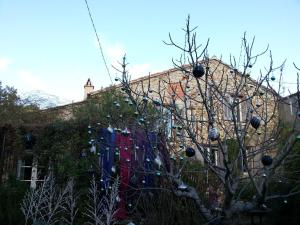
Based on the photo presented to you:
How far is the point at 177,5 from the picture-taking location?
246 inches

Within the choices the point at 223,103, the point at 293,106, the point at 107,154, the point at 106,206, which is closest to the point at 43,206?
the point at 106,206

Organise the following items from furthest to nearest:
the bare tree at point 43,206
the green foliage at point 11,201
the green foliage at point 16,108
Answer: the green foliage at point 16,108 → the green foliage at point 11,201 → the bare tree at point 43,206

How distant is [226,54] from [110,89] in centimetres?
833

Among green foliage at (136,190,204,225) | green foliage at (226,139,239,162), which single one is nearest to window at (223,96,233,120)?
green foliage at (226,139,239,162)

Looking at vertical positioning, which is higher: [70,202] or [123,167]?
[123,167]

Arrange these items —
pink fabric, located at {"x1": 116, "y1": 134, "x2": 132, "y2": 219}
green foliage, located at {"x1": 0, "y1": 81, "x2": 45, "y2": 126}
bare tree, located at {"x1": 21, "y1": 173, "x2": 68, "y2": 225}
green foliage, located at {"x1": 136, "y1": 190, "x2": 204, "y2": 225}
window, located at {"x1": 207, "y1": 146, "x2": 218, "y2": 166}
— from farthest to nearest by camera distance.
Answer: green foliage, located at {"x1": 0, "y1": 81, "x2": 45, "y2": 126}, pink fabric, located at {"x1": 116, "y1": 134, "x2": 132, "y2": 219}, bare tree, located at {"x1": 21, "y1": 173, "x2": 68, "y2": 225}, green foliage, located at {"x1": 136, "y1": 190, "x2": 204, "y2": 225}, window, located at {"x1": 207, "y1": 146, "x2": 218, "y2": 166}

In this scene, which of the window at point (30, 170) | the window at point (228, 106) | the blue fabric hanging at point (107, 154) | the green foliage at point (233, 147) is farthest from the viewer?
the window at point (30, 170)

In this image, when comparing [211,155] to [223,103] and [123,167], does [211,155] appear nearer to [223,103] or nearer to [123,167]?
[223,103]

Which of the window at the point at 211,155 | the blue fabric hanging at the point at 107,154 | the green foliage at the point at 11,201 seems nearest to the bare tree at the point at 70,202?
the blue fabric hanging at the point at 107,154

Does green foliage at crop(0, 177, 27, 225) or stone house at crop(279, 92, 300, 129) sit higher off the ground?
stone house at crop(279, 92, 300, 129)

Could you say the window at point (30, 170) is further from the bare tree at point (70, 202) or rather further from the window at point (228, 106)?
the window at point (228, 106)

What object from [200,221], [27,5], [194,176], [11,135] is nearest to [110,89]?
[11,135]

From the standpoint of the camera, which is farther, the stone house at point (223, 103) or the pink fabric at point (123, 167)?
the pink fabric at point (123, 167)

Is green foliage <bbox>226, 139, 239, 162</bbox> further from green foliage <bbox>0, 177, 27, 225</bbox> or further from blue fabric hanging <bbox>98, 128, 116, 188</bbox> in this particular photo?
green foliage <bbox>0, 177, 27, 225</bbox>
